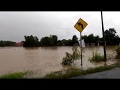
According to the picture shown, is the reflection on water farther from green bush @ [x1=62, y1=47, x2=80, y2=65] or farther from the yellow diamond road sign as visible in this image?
the yellow diamond road sign

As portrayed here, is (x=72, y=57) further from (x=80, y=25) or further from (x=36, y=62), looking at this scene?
(x=36, y=62)

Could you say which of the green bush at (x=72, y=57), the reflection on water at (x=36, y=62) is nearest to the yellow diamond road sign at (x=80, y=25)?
the reflection on water at (x=36, y=62)

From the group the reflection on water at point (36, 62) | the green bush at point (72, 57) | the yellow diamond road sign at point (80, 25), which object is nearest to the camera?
the yellow diamond road sign at point (80, 25)

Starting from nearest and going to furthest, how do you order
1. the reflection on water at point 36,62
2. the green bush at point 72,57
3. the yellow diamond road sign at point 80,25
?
the yellow diamond road sign at point 80,25
the reflection on water at point 36,62
the green bush at point 72,57

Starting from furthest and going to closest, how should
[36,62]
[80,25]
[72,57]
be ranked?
[36,62] < [72,57] < [80,25]

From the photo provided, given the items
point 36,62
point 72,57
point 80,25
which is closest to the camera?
point 80,25

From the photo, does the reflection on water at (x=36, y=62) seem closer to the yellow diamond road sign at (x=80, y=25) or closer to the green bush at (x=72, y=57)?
the green bush at (x=72, y=57)

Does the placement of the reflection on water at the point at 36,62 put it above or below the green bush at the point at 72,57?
below

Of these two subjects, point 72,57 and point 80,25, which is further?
point 72,57

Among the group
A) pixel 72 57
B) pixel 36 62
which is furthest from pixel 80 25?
pixel 36 62

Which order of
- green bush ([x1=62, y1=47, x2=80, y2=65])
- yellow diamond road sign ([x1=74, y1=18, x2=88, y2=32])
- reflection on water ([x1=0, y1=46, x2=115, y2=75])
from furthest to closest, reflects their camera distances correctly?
green bush ([x1=62, y1=47, x2=80, y2=65]) → reflection on water ([x1=0, y1=46, x2=115, y2=75]) → yellow diamond road sign ([x1=74, y1=18, x2=88, y2=32])

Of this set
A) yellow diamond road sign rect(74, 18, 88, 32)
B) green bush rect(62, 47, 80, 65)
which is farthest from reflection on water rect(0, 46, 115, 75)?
yellow diamond road sign rect(74, 18, 88, 32)
